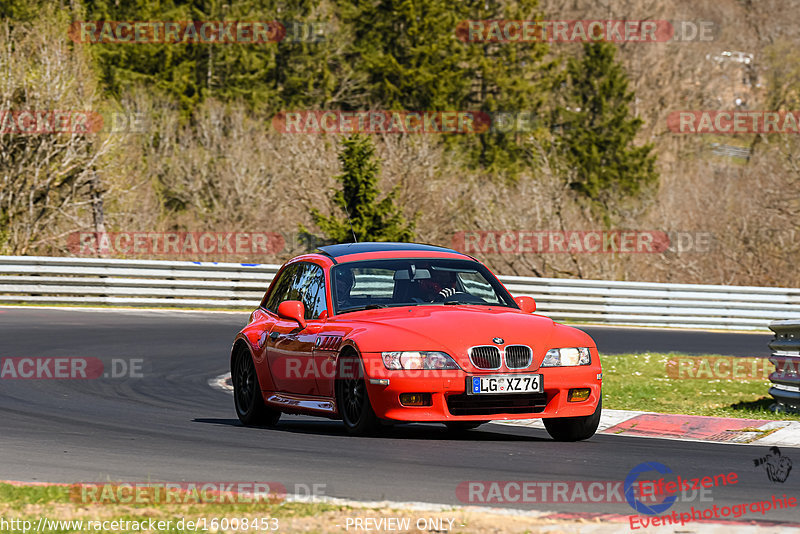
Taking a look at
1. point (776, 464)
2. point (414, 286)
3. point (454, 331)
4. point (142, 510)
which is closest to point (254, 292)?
point (414, 286)

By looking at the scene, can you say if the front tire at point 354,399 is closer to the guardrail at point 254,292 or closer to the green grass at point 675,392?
the green grass at point 675,392

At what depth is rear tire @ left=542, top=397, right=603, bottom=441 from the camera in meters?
9.72

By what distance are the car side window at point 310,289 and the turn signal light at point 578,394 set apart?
7.54 feet

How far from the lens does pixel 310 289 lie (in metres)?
11.1

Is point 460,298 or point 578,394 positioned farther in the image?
point 460,298

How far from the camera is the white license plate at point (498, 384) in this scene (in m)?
→ 9.19

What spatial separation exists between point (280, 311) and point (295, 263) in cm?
122

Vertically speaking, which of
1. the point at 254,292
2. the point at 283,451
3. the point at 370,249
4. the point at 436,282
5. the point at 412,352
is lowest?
the point at 254,292

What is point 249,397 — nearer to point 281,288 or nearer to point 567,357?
point 281,288

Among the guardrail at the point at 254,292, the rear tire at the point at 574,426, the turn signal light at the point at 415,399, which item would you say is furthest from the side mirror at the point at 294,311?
the guardrail at the point at 254,292

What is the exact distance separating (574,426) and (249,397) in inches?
122

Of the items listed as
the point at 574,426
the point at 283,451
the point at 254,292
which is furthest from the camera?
the point at 254,292

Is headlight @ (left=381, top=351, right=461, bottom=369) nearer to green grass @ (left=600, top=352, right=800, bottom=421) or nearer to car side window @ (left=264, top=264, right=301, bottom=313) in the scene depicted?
car side window @ (left=264, top=264, right=301, bottom=313)

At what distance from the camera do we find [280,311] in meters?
10.7
